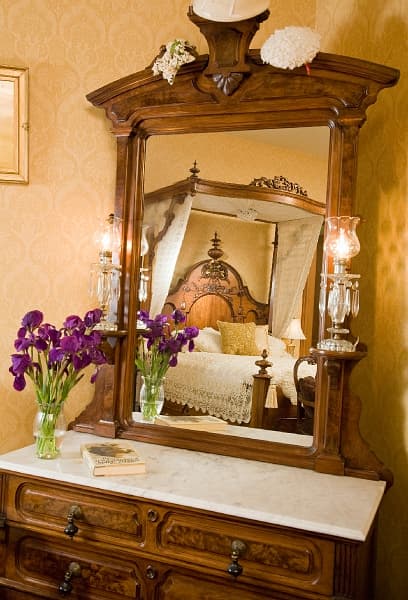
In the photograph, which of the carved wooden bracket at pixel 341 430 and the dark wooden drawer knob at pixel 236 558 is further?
the carved wooden bracket at pixel 341 430

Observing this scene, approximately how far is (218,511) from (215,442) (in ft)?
1.51

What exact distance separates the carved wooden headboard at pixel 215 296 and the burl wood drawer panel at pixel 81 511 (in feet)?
2.24

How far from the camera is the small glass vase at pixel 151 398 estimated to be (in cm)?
223

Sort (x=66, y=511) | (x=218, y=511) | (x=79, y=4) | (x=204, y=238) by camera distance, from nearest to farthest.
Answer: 1. (x=218, y=511)
2. (x=66, y=511)
3. (x=204, y=238)
4. (x=79, y=4)

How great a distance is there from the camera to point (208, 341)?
216 cm

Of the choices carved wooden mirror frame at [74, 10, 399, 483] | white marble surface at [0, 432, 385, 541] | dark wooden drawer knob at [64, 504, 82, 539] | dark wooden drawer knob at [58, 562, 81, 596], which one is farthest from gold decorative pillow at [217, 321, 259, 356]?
dark wooden drawer knob at [58, 562, 81, 596]

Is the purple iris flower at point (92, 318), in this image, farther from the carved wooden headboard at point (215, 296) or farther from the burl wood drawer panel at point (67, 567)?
the burl wood drawer panel at point (67, 567)

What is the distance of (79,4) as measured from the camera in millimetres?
2402

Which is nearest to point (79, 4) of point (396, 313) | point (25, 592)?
point (396, 313)

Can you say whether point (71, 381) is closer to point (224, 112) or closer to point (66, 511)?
point (66, 511)

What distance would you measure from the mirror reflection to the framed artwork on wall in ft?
1.92

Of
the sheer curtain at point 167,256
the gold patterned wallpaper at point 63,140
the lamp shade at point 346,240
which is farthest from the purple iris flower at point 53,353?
the lamp shade at point 346,240

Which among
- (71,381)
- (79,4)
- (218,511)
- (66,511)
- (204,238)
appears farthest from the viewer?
(79,4)

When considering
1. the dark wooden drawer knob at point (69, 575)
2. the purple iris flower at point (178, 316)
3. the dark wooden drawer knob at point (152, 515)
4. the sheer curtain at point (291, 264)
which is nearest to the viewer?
the dark wooden drawer knob at point (152, 515)
